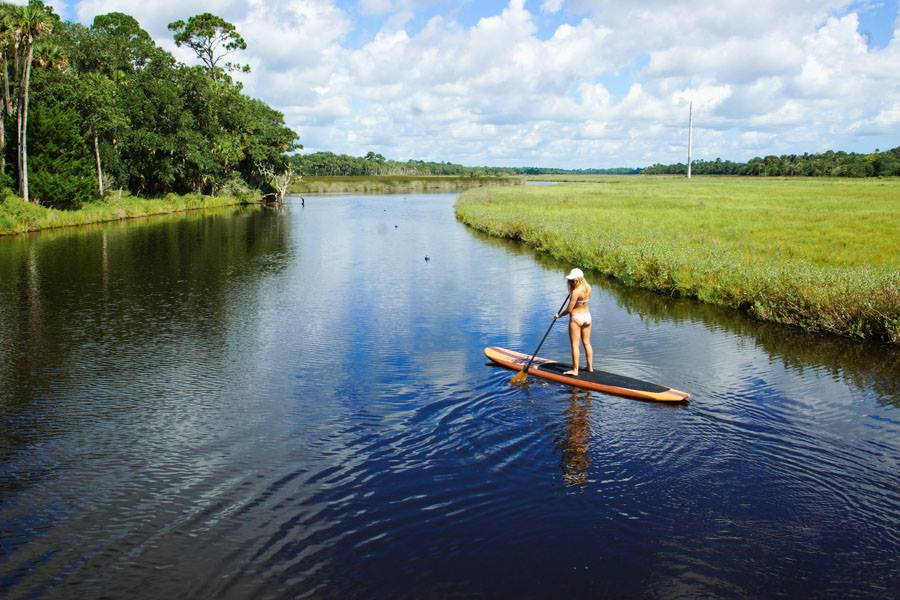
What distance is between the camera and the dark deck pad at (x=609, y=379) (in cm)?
1405

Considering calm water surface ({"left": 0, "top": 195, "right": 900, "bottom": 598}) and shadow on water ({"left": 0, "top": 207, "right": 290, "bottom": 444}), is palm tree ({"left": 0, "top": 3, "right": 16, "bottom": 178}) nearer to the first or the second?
shadow on water ({"left": 0, "top": 207, "right": 290, "bottom": 444})

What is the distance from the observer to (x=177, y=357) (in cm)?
1739

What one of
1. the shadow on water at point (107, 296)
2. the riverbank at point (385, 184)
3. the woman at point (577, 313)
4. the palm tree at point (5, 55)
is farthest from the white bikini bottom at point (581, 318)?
the riverbank at point (385, 184)

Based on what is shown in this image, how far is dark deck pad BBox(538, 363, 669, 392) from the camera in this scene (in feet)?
46.1

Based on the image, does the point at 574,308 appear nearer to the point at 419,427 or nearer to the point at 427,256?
the point at 419,427

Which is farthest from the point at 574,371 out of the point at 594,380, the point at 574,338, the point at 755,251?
the point at 755,251

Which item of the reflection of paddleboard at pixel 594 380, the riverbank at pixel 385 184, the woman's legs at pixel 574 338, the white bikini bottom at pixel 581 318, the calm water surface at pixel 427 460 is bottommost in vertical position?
the calm water surface at pixel 427 460

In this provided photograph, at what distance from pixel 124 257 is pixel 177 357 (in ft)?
69.5

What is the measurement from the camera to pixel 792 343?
19172 millimetres

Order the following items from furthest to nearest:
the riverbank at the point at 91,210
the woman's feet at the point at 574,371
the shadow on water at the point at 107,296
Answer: the riverbank at the point at 91,210 < the shadow on water at the point at 107,296 < the woman's feet at the point at 574,371

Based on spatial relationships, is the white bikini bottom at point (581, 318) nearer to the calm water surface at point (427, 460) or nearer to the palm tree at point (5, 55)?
the calm water surface at point (427, 460)

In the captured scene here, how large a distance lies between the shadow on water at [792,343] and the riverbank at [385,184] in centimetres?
8586

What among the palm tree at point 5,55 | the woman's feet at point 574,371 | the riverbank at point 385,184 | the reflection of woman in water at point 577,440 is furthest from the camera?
the riverbank at point 385,184

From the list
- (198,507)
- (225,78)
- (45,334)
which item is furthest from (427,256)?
(225,78)
